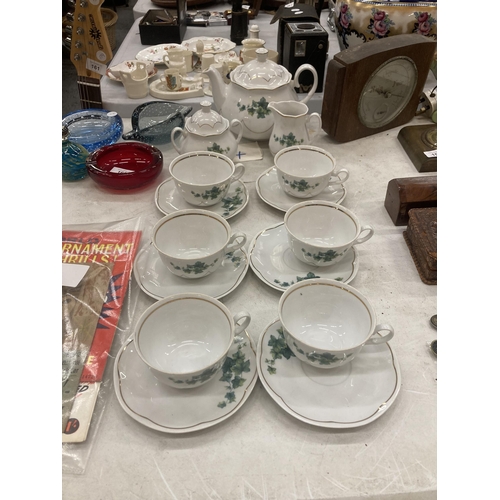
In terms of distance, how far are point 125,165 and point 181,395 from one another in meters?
0.70

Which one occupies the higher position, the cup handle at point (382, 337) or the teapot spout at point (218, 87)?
the teapot spout at point (218, 87)

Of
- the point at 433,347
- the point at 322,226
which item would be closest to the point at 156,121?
the point at 322,226

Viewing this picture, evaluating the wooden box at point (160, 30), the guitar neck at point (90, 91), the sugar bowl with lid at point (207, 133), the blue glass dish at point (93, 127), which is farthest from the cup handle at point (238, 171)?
the wooden box at point (160, 30)

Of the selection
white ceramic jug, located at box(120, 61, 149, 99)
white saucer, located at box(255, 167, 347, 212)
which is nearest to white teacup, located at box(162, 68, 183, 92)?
white ceramic jug, located at box(120, 61, 149, 99)

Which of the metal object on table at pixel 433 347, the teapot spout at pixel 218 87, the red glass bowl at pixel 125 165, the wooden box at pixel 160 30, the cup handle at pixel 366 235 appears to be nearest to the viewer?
the metal object on table at pixel 433 347

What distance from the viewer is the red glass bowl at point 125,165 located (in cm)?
113

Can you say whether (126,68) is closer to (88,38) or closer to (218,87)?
(88,38)

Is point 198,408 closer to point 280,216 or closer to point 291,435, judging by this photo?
point 291,435

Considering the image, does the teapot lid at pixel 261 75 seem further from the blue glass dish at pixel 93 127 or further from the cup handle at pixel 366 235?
the cup handle at pixel 366 235

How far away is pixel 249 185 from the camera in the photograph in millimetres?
1198

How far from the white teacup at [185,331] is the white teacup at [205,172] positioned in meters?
0.35

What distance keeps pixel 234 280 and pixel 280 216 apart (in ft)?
0.92

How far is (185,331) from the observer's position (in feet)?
2.56

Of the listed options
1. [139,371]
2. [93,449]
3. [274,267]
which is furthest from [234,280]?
[93,449]
